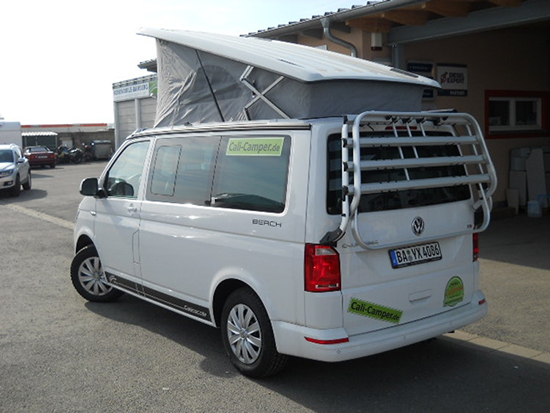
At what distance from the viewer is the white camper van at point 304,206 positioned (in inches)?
170

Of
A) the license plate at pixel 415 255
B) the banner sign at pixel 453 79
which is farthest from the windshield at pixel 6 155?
the license plate at pixel 415 255

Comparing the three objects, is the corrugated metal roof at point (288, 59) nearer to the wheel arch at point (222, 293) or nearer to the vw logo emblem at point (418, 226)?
the vw logo emblem at point (418, 226)

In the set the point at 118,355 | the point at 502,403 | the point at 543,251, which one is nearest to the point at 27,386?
the point at 118,355

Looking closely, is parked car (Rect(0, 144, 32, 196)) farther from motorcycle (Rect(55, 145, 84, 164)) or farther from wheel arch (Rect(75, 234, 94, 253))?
motorcycle (Rect(55, 145, 84, 164))

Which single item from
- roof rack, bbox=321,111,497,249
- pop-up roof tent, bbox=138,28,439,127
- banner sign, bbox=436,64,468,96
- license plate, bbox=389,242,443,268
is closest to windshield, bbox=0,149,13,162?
banner sign, bbox=436,64,468,96

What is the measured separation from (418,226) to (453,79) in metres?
7.78

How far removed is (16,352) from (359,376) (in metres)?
2.90

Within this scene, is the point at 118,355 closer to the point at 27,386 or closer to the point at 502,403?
the point at 27,386


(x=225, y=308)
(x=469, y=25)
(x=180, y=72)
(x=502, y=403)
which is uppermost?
(x=469, y=25)

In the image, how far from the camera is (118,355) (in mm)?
5477

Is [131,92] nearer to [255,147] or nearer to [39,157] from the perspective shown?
[39,157]

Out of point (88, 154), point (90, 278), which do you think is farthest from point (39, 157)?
point (90, 278)

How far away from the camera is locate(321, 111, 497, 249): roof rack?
13.5ft

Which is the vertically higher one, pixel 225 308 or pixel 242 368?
pixel 225 308
